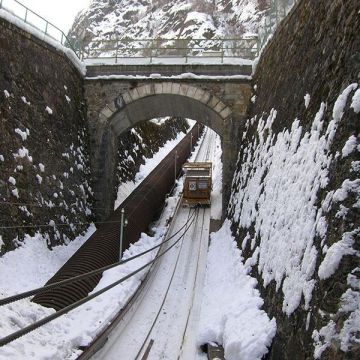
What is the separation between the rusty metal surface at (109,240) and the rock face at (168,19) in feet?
159

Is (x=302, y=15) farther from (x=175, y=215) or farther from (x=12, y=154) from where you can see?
(x=175, y=215)

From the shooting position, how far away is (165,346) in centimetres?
809

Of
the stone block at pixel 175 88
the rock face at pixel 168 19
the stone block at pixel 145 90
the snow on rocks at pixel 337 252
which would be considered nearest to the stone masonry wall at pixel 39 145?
the stone block at pixel 145 90

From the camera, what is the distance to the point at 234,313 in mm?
7340

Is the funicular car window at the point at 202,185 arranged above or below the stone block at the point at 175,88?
below

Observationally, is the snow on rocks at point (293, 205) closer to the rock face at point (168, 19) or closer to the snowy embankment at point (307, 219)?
the snowy embankment at point (307, 219)

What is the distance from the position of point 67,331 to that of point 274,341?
3798 mm

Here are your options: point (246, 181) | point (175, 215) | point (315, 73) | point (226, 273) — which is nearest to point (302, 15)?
point (315, 73)

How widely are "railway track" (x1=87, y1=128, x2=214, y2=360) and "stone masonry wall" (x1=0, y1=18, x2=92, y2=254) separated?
3356mm

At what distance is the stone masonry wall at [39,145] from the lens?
1055 centimetres

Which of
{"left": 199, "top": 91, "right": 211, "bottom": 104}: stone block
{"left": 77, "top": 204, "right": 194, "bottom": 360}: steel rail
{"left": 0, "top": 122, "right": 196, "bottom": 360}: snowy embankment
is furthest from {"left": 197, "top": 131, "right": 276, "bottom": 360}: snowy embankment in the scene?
{"left": 199, "top": 91, "right": 211, "bottom": 104}: stone block

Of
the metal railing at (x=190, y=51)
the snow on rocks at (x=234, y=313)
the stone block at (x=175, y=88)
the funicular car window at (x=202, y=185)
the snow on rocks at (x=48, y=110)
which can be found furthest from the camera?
the funicular car window at (x=202, y=185)

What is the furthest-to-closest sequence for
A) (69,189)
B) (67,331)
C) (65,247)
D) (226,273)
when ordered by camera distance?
(69,189) → (65,247) → (226,273) → (67,331)

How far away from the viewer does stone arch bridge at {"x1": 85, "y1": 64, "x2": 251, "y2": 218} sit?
16766mm
